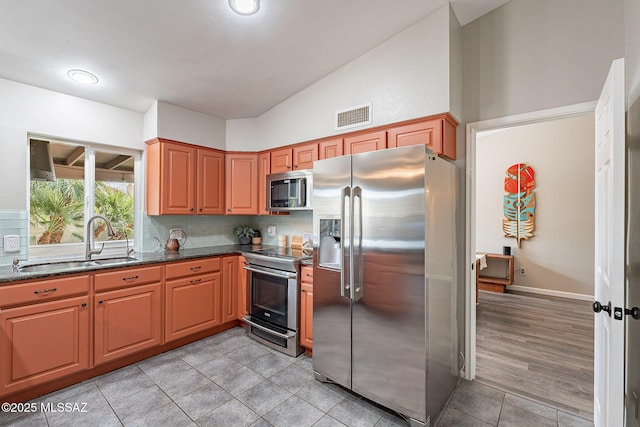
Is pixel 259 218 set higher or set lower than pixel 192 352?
higher

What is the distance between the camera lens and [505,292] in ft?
17.3

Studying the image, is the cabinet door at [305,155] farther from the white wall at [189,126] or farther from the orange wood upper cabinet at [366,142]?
the white wall at [189,126]

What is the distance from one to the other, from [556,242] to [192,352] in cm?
585

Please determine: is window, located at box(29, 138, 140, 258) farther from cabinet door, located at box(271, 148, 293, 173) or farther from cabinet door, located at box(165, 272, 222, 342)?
cabinet door, located at box(271, 148, 293, 173)

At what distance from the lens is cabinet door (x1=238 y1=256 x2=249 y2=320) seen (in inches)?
134

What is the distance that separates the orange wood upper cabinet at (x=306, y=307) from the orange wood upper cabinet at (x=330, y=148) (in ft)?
3.75

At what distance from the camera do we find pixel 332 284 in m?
2.30

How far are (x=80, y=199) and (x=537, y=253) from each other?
6793 millimetres

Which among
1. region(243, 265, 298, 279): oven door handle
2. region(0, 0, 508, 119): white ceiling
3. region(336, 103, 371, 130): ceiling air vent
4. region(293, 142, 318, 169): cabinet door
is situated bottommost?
region(243, 265, 298, 279): oven door handle

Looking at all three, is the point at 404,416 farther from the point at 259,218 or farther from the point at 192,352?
the point at 259,218

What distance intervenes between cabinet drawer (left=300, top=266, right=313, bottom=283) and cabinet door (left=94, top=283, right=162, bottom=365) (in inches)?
55.7

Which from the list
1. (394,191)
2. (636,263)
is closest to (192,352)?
(394,191)

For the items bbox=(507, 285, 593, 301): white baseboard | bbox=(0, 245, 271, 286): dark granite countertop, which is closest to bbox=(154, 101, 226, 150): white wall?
bbox=(0, 245, 271, 286): dark granite countertop

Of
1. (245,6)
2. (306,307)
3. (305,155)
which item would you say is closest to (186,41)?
(245,6)
